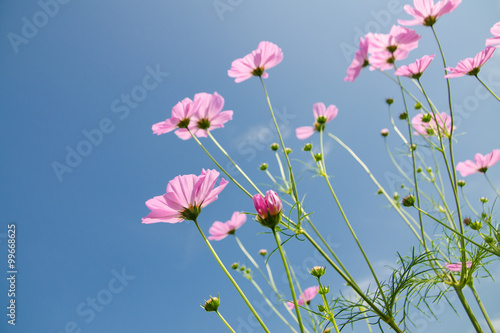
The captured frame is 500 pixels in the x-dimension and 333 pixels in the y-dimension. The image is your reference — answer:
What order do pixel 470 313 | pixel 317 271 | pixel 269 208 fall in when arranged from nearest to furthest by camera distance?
pixel 269 208 → pixel 470 313 → pixel 317 271

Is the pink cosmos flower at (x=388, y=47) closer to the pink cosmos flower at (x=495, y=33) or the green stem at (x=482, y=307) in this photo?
the pink cosmos flower at (x=495, y=33)

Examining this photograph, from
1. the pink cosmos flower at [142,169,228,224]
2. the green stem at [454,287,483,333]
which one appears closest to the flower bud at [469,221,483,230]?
the green stem at [454,287,483,333]

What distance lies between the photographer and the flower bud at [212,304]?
82cm

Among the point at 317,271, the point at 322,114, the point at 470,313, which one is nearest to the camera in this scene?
the point at 470,313

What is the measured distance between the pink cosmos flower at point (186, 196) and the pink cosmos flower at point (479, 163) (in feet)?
4.67

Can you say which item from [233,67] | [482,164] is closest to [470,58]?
[482,164]

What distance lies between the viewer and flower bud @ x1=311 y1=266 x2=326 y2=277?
1.02m

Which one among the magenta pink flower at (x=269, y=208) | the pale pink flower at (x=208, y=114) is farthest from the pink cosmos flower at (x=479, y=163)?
the magenta pink flower at (x=269, y=208)

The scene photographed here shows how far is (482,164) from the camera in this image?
1.48 m

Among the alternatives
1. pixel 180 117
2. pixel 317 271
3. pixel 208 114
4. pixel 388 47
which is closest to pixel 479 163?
pixel 388 47

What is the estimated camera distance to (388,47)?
3.76ft

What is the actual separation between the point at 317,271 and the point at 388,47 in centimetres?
86

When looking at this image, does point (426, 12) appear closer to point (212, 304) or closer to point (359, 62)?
point (359, 62)

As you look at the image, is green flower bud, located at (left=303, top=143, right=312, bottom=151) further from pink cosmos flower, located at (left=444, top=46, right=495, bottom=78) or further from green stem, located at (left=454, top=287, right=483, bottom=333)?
green stem, located at (left=454, top=287, right=483, bottom=333)
